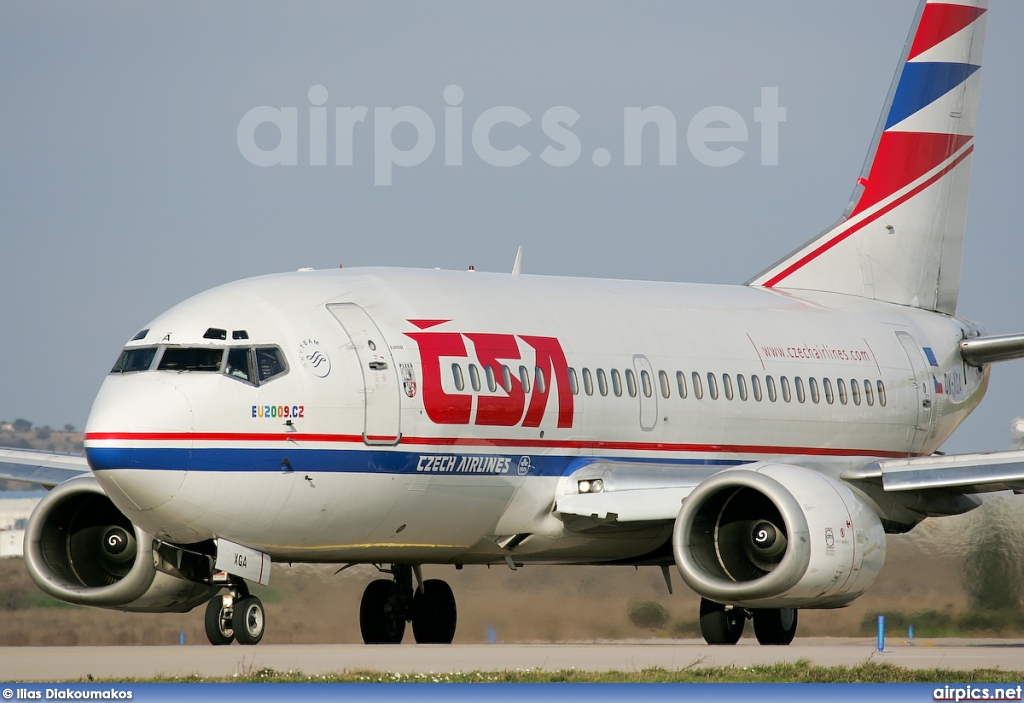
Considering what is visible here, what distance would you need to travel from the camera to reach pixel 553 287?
820 inches

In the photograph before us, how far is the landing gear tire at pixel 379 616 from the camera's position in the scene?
21203mm

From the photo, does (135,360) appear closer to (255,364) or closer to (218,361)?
(218,361)

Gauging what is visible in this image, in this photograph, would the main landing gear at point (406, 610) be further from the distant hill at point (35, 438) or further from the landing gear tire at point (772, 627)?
the distant hill at point (35, 438)

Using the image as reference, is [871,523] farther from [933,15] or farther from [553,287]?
[933,15]

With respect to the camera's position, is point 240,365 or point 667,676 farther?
point 240,365

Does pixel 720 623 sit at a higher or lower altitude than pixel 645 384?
lower

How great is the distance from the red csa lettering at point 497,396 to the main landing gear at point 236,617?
3.05m

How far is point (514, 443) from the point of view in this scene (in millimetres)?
18562

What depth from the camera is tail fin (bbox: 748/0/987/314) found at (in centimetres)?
2578

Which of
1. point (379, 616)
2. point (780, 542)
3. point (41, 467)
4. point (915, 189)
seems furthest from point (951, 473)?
point (41, 467)

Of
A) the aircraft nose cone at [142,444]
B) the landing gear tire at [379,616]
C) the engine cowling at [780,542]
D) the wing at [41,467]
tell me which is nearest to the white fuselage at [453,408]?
the aircraft nose cone at [142,444]

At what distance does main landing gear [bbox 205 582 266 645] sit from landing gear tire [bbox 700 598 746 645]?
6.27 m

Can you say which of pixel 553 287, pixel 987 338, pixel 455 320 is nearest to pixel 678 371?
pixel 553 287

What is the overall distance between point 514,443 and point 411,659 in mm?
3841
